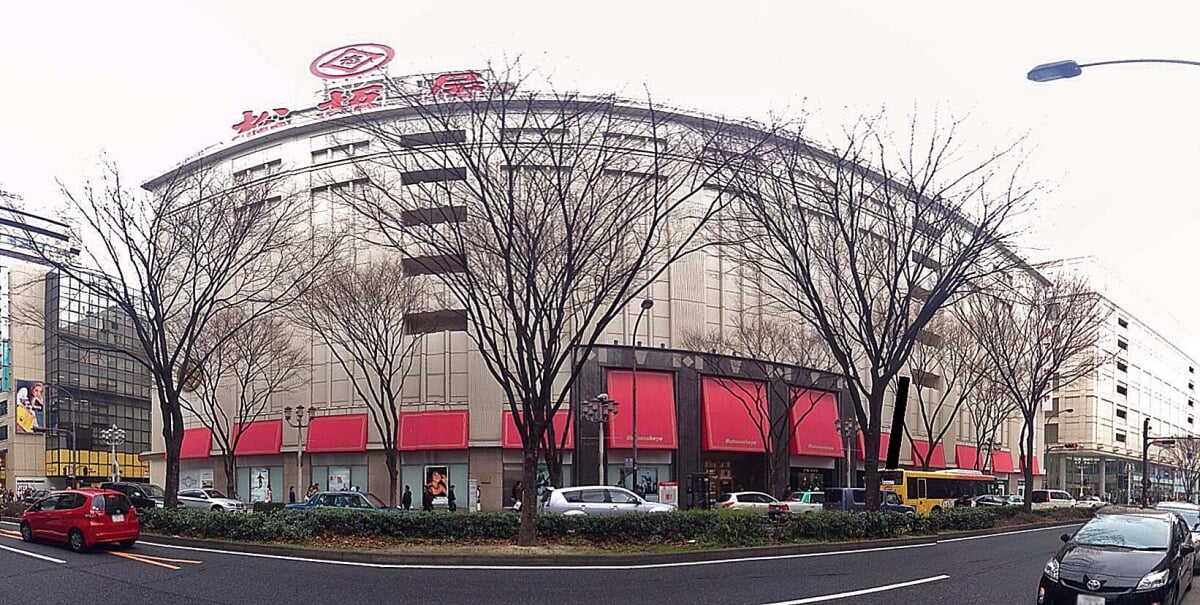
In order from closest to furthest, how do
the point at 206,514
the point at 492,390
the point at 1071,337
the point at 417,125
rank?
the point at 206,514, the point at 417,125, the point at 1071,337, the point at 492,390

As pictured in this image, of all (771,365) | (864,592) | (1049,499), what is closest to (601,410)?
(771,365)

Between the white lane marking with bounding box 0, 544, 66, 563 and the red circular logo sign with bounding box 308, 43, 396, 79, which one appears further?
the red circular logo sign with bounding box 308, 43, 396, 79

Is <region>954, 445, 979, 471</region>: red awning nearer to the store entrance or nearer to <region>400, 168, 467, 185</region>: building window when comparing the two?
the store entrance

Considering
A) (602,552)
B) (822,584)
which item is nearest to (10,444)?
(602,552)

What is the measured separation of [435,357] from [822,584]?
32203 millimetres

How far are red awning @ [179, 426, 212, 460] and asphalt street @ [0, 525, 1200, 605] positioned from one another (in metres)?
32.7

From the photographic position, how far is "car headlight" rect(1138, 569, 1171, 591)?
41.6 feet

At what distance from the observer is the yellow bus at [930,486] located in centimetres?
4073

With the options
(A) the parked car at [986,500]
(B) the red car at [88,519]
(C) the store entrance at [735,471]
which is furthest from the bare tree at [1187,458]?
(B) the red car at [88,519]

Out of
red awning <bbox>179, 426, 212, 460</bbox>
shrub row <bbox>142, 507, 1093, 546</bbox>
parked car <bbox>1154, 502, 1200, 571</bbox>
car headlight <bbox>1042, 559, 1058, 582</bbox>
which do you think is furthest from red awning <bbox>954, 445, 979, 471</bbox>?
car headlight <bbox>1042, 559, 1058, 582</bbox>

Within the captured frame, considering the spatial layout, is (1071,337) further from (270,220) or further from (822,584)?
(270,220)

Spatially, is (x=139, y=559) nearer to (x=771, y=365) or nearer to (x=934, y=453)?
(x=771, y=365)

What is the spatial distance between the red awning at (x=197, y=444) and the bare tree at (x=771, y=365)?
2631cm

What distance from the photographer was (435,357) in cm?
4675
